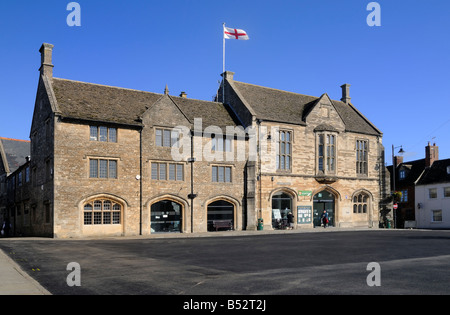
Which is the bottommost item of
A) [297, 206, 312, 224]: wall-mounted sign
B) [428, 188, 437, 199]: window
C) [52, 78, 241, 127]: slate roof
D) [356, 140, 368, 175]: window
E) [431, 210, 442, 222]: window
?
[431, 210, 442, 222]: window

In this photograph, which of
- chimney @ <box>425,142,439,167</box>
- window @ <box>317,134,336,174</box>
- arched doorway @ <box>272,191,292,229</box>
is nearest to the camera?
arched doorway @ <box>272,191,292,229</box>

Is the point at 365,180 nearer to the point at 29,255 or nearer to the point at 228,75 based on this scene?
Result: the point at 228,75

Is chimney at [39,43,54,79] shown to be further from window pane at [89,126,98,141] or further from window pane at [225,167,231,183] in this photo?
window pane at [225,167,231,183]

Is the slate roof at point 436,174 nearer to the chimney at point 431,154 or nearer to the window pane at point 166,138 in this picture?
the chimney at point 431,154

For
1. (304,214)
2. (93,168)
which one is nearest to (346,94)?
(304,214)

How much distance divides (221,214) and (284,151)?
328 inches

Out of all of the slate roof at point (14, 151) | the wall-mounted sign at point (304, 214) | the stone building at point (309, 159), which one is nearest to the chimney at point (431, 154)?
the stone building at point (309, 159)

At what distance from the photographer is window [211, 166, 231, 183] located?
3728 centimetres

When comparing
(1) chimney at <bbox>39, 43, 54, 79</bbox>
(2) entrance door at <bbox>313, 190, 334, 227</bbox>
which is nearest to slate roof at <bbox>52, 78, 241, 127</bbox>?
(1) chimney at <bbox>39, 43, 54, 79</bbox>

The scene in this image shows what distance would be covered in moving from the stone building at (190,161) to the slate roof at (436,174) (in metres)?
13.1

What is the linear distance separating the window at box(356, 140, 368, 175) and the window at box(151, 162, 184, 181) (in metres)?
19.6

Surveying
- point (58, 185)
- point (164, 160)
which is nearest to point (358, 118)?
point (164, 160)

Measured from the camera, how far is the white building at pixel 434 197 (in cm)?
5419
